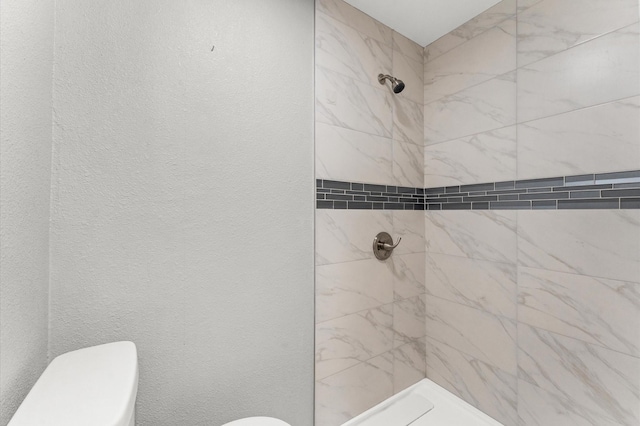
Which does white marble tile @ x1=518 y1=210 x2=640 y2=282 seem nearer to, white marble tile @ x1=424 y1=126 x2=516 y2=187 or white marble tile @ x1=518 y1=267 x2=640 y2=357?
white marble tile @ x1=518 y1=267 x2=640 y2=357

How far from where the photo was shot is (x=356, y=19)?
141cm

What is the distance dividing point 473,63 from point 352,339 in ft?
5.40

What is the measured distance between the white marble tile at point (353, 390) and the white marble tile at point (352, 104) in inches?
50.1

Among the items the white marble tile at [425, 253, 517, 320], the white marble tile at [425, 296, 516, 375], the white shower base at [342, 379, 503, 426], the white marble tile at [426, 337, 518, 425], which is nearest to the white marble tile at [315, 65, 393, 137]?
the white marble tile at [425, 253, 517, 320]

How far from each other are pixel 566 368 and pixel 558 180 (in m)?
0.80

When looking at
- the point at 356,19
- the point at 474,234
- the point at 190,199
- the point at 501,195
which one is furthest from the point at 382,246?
the point at 356,19

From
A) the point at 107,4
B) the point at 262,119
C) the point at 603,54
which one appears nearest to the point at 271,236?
the point at 262,119

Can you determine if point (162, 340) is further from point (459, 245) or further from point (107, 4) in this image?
point (459, 245)

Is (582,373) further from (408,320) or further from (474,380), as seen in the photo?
(408,320)

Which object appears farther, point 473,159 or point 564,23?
point 473,159

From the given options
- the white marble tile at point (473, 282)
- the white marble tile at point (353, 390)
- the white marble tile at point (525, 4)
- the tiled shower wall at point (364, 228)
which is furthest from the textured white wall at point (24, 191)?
the white marble tile at point (525, 4)

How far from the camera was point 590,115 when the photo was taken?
3.52 ft

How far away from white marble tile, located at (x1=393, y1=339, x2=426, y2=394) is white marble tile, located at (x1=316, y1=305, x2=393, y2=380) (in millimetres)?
119

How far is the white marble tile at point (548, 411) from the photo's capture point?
3.47ft
